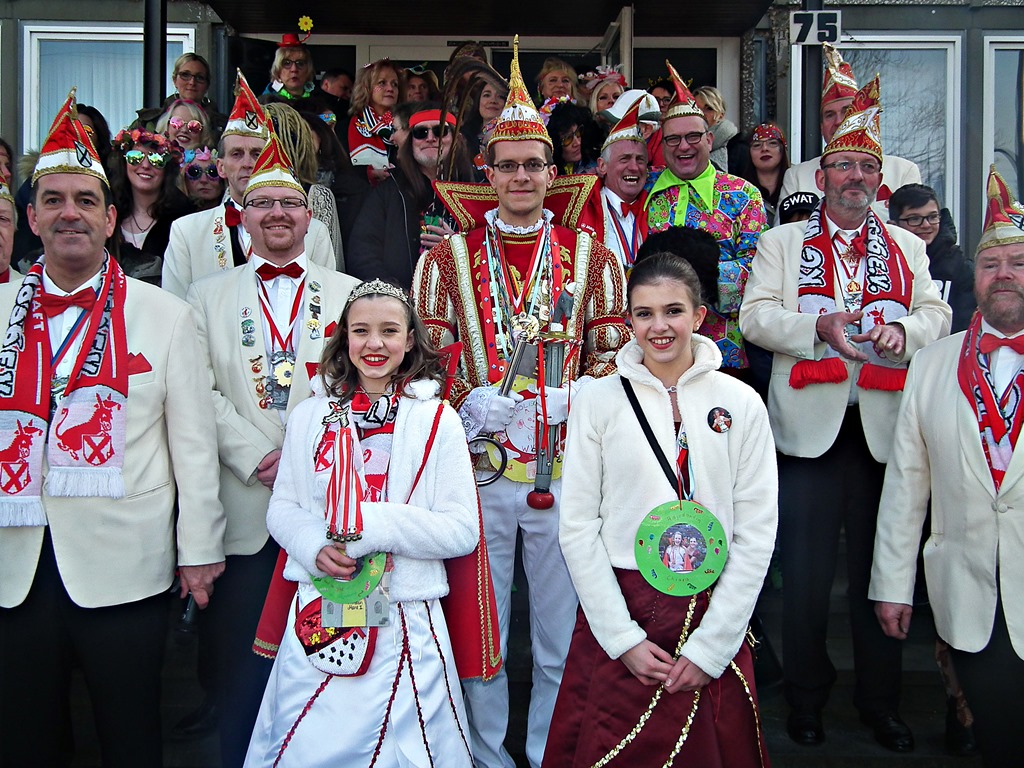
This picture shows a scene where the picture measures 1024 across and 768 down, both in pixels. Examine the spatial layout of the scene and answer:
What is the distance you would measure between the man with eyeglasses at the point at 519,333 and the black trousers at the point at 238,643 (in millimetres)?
790

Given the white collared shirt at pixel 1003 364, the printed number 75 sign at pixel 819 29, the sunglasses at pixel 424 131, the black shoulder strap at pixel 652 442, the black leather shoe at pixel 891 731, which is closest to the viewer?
the black shoulder strap at pixel 652 442

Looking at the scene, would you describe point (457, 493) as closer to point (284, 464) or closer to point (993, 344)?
point (284, 464)

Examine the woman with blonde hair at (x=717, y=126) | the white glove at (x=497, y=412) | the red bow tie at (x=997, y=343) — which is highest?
the woman with blonde hair at (x=717, y=126)

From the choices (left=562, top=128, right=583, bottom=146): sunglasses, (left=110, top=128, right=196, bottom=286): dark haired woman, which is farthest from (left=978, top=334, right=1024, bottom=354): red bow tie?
(left=110, top=128, right=196, bottom=286): dark haired woman

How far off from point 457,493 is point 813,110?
418cm

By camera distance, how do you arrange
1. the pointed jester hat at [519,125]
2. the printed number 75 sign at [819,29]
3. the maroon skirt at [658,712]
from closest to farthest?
the maroon skirt at [658,712]
the pointed jester hat at [519,125]
the printed number 75 sign at [819,29]

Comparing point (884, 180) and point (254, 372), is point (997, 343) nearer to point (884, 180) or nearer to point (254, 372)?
point (884, 180)

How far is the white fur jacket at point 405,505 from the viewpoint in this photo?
10.1 ft

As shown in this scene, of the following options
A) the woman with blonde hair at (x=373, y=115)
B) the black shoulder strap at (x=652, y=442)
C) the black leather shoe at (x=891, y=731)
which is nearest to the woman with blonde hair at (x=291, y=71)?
the woman with blonde hair at (x=373, y=115)

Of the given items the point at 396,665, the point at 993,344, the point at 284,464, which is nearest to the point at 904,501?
the point at 993,344

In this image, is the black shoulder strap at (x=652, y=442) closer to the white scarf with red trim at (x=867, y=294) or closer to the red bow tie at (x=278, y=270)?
the white scarf with red trim at (x=867, y=294)

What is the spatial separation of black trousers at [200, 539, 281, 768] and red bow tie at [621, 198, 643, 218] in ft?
8.01

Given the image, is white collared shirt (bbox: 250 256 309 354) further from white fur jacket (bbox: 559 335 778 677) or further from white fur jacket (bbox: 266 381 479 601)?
white fur jacket (bbox: 559 335 778 677)

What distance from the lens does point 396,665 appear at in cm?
306
